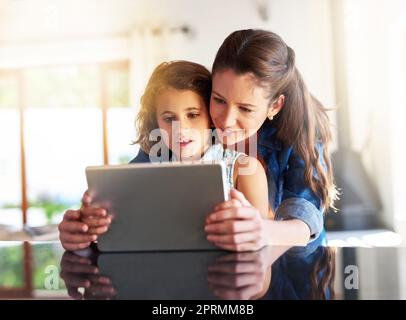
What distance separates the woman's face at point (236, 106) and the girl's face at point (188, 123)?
3 cm

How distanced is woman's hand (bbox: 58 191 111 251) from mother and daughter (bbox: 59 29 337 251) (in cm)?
40

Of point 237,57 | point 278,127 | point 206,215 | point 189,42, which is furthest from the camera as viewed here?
point 189,42

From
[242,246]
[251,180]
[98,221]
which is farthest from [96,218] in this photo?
[251,180]

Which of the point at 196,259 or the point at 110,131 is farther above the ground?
the point at 110,131

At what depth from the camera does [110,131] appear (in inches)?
93.7

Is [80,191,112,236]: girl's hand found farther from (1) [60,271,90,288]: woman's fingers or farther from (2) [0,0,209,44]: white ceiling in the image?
(2) [0,0,209,44]: white ceiling

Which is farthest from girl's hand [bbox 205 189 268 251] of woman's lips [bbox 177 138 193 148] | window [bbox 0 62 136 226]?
window [bbox 0 62 136 226]

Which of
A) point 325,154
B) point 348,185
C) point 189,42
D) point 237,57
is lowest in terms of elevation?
point 348,185

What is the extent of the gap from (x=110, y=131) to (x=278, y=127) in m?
1.07

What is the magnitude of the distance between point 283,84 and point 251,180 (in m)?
0.31

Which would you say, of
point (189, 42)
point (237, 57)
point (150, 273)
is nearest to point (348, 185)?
point (189, 42)

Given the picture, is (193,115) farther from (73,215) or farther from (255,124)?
(73,215)

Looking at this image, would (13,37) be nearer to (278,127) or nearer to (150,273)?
(278,127)
